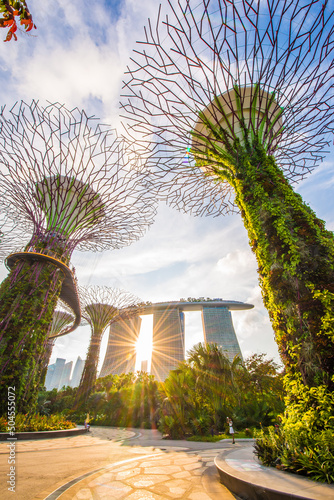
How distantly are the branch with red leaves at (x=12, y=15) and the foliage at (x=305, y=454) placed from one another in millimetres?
4979

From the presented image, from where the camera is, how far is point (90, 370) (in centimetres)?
2195

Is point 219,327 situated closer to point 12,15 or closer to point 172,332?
point 172,332

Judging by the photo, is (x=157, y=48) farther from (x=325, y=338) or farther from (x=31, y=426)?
(x=31, y=426)

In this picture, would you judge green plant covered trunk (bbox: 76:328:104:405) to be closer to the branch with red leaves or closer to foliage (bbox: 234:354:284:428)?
foliage (bbox: 234:354:284:428)

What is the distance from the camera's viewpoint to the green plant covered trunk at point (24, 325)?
28.8ft

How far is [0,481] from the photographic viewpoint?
3002mm

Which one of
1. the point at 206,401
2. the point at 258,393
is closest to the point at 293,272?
the point at 206,401

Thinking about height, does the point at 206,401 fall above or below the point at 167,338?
below

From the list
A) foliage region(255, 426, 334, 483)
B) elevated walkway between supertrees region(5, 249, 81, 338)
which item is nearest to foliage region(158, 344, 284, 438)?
elevated walkway between supertrees region(5, 249, 81, 338)

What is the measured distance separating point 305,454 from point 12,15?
5377mm

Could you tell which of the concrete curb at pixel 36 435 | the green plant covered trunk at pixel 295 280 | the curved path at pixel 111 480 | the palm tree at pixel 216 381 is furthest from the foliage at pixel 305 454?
the palm tree at pixel 216 381

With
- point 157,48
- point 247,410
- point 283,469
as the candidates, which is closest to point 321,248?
point 283,469

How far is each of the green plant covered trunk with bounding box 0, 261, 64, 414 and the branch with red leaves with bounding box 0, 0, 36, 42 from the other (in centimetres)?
1046

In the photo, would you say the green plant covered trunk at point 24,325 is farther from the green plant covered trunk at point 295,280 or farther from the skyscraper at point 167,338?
the skyscraper at point 167,338
